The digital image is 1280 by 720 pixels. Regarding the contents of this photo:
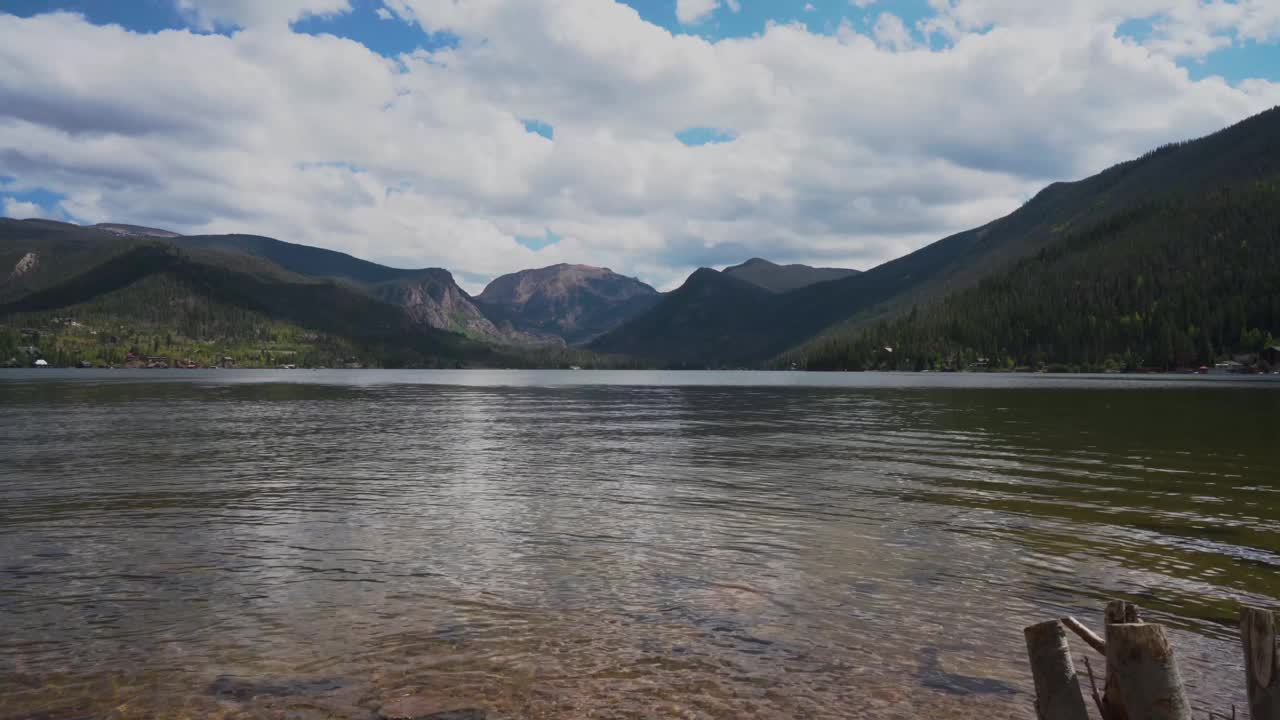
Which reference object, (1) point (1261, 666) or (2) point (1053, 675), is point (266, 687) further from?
(1) point (1261, 666)

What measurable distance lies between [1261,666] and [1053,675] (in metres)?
2.15

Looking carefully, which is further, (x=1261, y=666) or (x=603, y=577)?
(x=603, y=577)

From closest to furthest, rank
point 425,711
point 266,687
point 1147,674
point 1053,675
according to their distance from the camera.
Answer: point 1147,674
point 1053,675
point 425,711
point 266,687

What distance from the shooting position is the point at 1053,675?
818 cm

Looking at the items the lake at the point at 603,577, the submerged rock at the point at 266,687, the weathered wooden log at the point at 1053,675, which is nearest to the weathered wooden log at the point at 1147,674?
the weathered wooden log at the point at 1053,675

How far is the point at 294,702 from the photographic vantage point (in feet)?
39.3

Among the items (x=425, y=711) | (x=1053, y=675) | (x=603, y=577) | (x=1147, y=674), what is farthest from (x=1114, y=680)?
(x=603, y=577)

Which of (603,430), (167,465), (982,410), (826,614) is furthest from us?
(982,410)

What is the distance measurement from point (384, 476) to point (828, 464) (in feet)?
84.6

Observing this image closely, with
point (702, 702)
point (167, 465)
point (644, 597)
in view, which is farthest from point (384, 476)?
point (702, 702)

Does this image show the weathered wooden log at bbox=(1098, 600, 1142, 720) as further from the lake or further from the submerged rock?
the submerged rock

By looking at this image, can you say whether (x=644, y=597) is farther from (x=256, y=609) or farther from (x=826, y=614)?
(x=256, y=609)

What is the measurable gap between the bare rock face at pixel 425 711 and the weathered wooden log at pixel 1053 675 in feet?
26.7

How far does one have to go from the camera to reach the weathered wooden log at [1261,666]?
765cm
